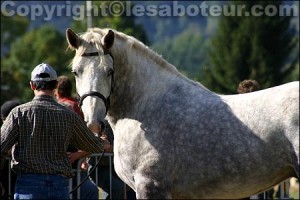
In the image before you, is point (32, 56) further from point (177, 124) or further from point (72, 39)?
point (177, 124)

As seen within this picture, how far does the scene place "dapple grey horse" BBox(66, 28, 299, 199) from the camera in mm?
6836

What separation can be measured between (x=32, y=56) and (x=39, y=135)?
251 feet

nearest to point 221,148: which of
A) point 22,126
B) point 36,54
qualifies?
point 22,126

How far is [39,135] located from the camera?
7203mm

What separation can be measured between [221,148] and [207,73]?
46.3 meters

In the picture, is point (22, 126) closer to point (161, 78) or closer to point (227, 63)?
point (161, 78)

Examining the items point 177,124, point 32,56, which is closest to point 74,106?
point 177,124

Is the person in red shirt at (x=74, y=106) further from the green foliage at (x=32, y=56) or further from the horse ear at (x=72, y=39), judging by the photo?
the green foliage at (x=32, y=56)

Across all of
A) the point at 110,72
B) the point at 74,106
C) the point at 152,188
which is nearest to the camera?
the point at 152,188

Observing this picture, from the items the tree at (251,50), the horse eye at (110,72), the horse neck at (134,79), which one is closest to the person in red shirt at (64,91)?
the horse neck at (134,79)

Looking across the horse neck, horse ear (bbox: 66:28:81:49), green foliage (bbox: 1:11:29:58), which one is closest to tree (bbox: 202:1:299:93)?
green foliage (bbox: 1:11:29:58)

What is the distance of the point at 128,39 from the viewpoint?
7.64m

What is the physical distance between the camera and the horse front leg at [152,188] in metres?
7.09

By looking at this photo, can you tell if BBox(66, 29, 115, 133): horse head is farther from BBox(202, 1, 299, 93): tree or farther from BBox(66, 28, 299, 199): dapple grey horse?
BBox(202, 1, 299, 93): tree
